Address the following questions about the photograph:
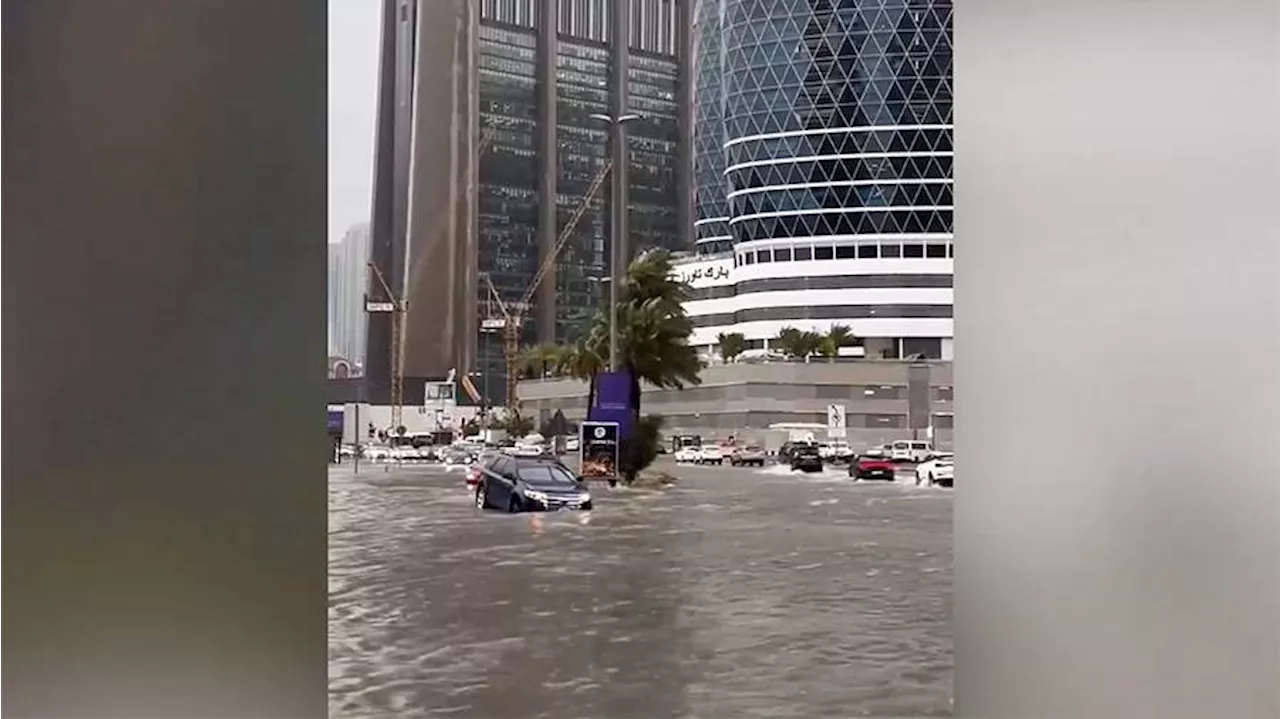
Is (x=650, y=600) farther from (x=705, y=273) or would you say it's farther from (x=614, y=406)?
(x=705, y=273)

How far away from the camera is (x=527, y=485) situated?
4.52 meters

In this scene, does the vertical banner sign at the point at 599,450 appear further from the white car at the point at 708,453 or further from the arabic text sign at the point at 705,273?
the arabic text sign at the point at 705,273

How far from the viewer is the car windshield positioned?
14.8ft

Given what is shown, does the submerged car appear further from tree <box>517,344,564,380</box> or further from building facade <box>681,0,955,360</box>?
tree <box>517,344,564,380</box>

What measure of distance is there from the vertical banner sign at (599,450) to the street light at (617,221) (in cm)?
24

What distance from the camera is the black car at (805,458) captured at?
4.66 m

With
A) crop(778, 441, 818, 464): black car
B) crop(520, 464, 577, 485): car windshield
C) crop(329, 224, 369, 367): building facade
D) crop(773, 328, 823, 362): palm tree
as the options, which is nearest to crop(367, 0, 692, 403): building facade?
crop(329, 224, 369, 367): building facade

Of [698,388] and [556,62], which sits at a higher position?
[556,62]
